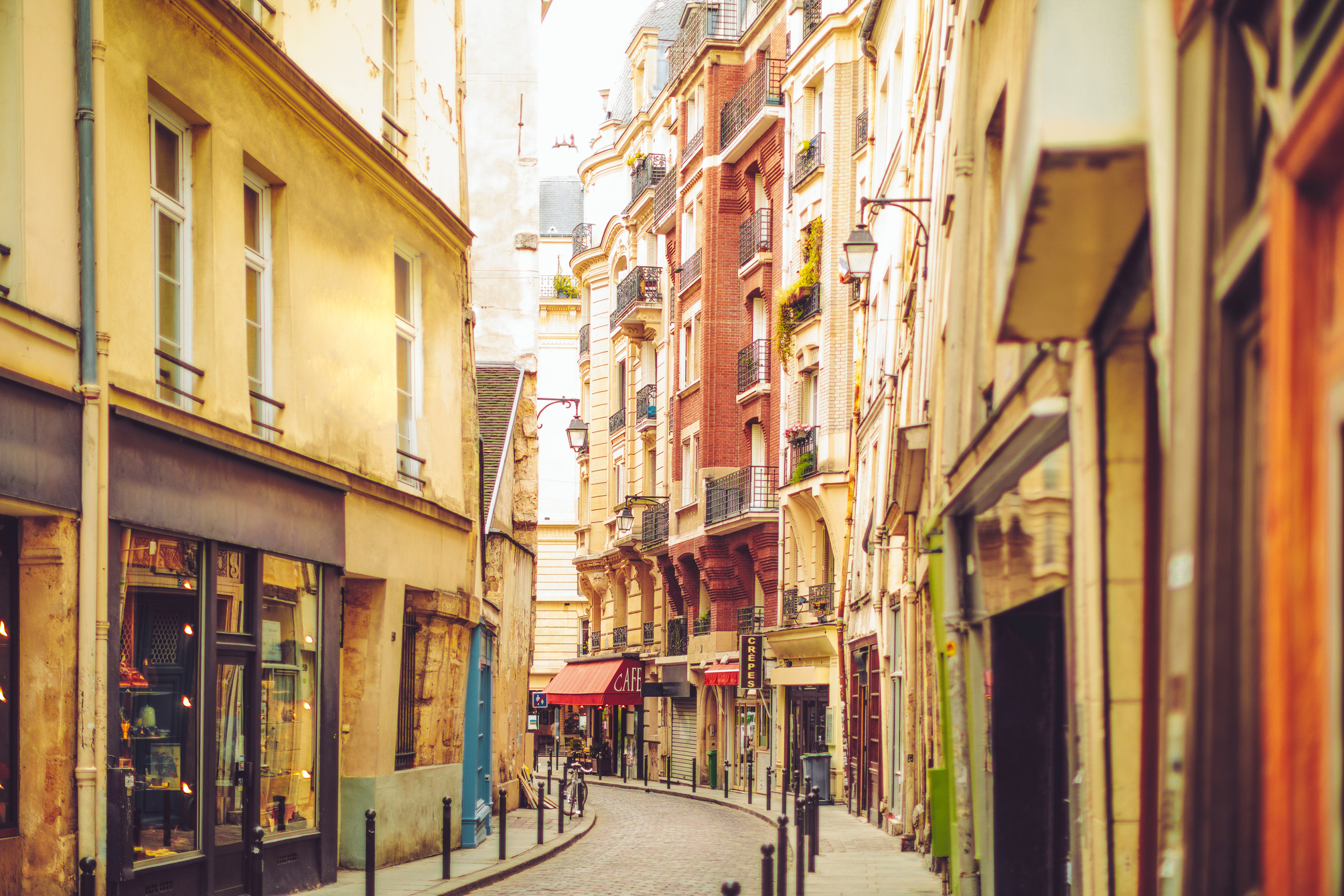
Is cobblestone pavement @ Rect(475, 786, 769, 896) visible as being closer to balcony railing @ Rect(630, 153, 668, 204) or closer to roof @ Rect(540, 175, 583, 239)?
balcony railing @ Rect(630, 153, 668, 204)

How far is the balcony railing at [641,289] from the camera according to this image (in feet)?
157

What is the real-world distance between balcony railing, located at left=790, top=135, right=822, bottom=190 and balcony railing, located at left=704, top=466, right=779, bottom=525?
7.13 meters

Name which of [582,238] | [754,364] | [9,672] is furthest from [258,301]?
[582,238]

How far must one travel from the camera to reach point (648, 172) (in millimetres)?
49375

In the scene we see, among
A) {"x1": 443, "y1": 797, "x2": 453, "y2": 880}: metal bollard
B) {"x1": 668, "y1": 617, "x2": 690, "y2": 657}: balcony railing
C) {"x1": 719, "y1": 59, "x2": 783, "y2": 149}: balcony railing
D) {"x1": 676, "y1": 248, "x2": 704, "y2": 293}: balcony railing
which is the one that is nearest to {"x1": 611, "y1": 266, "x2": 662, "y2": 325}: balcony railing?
{"x1": 676, "y1": 248, "x2": 704, "y2": 293}: balcony railing

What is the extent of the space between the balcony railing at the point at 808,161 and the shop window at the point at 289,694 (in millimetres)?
22167

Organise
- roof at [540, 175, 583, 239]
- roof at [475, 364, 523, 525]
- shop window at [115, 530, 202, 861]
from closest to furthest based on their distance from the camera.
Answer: shop window at [115, 530, 202, 861]
roof at [475, 364, 523, 525]
roof at [540, 175, 583, 239]

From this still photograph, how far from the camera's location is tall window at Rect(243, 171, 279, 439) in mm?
14062

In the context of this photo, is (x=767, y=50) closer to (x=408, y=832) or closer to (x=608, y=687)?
(x=608, y=687)

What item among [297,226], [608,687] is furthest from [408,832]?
[608,687]

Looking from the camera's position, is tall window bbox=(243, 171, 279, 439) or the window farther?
the window

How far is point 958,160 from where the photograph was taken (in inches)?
479

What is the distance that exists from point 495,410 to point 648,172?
79.9ft

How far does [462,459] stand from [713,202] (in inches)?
908
